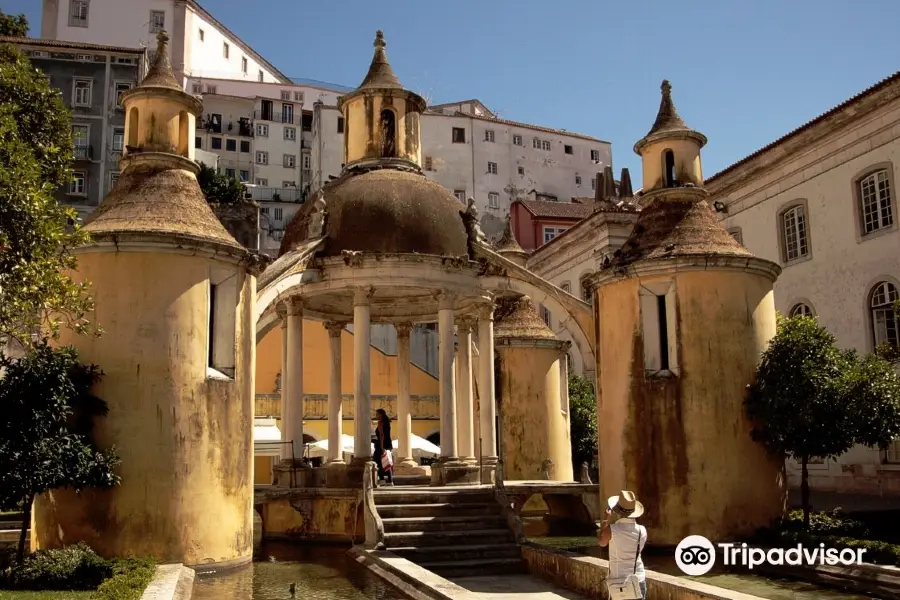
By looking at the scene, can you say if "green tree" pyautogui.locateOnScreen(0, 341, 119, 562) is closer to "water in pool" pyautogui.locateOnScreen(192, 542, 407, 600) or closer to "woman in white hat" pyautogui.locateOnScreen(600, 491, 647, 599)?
"water in pool" pyautogui.locateOnScreen(192, 542, 407, 600)

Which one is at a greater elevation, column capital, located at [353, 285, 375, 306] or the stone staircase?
column capital, located at [353, 285, 375, 306]

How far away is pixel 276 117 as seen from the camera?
8069cm

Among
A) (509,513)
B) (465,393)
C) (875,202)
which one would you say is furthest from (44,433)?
(875,202)

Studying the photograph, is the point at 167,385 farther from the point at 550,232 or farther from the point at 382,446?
the point at 550,232

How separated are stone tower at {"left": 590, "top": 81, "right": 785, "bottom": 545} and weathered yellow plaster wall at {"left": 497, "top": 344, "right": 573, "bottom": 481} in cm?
1035

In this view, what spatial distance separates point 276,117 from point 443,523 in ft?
217

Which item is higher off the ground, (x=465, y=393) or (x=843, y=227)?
(x=843, y=227)

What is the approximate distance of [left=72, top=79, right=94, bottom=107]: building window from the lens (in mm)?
58656

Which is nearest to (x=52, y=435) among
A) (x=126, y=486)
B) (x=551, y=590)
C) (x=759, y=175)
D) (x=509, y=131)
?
(x=126, y=486)

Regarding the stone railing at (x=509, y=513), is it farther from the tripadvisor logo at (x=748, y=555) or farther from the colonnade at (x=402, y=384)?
the tripadvisor logo at (x=748, y=555)

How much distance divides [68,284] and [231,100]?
224 feet

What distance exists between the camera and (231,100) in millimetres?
79188

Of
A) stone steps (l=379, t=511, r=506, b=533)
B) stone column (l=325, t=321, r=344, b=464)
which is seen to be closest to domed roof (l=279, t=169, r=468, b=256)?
stone column (l=325, t=321, r=344, b=464)

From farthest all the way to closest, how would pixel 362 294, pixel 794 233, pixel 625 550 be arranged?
1. pixel 794 233
2. pixel 362 294
3. pixel 625 550
